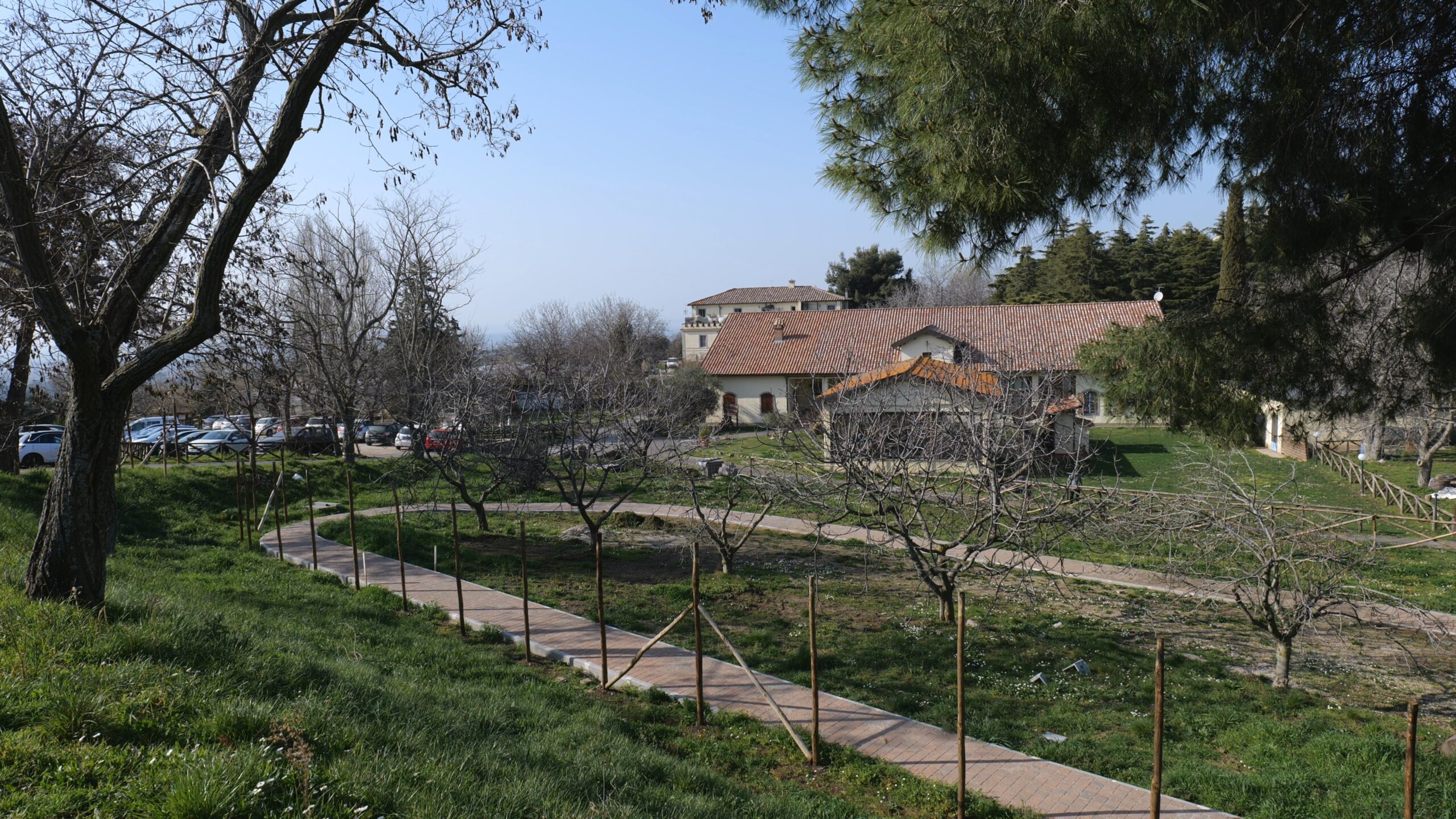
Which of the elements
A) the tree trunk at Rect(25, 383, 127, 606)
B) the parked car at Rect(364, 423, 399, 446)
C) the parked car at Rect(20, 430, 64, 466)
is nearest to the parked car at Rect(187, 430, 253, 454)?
the parked car at Rect(20, 430, 64, 466)

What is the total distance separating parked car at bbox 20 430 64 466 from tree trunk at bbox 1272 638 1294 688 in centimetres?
3156

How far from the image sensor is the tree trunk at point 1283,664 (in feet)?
28.5

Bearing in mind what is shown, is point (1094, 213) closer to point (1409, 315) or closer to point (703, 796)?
point (1409, 315)

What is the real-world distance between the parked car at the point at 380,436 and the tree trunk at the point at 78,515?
3266 cm

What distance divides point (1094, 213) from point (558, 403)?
1170 centimetres

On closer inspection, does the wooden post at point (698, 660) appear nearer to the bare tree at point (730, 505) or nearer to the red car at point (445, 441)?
the bare tree at point (730, 505)

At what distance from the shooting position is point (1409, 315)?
7090 millimetres

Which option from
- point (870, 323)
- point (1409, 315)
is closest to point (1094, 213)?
point (1409, 315)

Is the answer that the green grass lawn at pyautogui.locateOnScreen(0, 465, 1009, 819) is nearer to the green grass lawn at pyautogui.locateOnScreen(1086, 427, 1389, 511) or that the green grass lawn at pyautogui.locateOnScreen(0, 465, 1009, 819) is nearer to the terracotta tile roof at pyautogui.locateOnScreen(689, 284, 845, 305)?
the green grass lawn at pyautogui.locateOnScreen(1086, 427, 1389, 511)

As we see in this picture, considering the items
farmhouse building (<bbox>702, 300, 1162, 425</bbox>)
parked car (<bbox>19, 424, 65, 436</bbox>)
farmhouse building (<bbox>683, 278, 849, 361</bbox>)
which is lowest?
parked car (<bbox>19, 424, 65, 436</bbox>)

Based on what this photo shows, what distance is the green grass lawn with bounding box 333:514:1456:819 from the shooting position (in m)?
6.16

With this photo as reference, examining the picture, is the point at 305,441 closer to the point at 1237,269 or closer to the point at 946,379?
the point at 946,379

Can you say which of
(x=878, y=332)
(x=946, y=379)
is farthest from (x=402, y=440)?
(x=946, y=379)

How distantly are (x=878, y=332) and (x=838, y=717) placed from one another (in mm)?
38155
